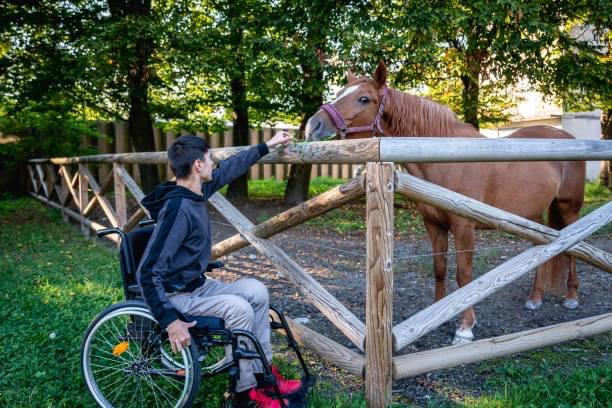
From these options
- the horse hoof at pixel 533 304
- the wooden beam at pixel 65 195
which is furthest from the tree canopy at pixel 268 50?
the horse hoof at pixel 533 304

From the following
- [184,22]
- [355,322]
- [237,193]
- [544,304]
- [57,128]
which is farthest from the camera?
[57,128]

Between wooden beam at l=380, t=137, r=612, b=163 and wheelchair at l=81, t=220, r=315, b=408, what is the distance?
1167mm

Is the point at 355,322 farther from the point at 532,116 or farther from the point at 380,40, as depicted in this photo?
the point at 532,116

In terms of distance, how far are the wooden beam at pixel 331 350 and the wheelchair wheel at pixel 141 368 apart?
0.85 metres

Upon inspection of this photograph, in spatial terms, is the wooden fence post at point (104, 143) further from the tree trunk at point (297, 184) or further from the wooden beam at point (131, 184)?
the wooden beam at point (131, 184)

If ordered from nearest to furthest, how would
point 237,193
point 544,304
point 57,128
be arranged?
point 544,304, point 237,193, point 57,128

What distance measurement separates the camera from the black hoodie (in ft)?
8.54

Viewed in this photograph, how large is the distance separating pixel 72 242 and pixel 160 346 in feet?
19.5

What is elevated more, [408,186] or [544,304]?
[408,186]

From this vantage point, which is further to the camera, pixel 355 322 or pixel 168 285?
pixel 355 322

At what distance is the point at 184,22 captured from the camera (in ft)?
29.0

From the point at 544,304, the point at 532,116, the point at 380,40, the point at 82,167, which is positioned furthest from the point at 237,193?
the point at 532,116

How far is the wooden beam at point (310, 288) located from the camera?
3.08m

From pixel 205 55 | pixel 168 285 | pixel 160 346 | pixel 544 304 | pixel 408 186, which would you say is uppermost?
pixel 205 55
